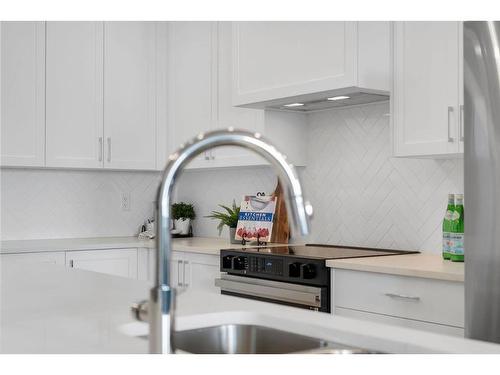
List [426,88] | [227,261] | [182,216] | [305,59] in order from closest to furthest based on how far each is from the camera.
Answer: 1. [426,88]
2. [305,59]
3. [227,261]
4. [182,216]

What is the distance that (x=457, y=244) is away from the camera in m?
3.19

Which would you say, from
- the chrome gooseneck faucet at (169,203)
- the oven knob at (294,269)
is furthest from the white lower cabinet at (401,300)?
the chrome gooseneck faucet at (169,203)

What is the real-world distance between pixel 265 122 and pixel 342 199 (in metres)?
0.61

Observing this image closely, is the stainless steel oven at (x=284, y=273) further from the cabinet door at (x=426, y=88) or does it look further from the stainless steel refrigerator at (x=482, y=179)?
the stainless steel refrigerator at (x=482, y=179)

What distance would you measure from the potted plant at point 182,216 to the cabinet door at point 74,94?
68 cm

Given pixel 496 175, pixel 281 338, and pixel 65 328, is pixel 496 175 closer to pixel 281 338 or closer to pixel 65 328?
pixel 281 338

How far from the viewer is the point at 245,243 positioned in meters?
4.27

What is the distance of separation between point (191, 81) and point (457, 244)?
84.8 inches

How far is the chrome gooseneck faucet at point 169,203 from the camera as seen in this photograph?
0.91 meters

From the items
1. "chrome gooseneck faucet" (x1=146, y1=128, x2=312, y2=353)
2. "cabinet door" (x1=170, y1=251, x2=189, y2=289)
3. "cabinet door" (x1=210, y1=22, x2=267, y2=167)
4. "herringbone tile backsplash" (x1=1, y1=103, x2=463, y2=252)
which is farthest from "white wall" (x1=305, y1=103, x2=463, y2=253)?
"chrome gooseneck faucet" (x1=146, y1=128, x2=312, y2=353)

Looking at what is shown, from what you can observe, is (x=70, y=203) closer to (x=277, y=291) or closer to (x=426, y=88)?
(x=277, y=291)

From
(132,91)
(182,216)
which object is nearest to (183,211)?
(182,216)

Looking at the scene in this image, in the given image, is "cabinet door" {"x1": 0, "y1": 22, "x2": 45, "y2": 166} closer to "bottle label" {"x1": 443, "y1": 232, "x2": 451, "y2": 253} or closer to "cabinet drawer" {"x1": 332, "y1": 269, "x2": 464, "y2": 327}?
"cabinet drawer" {"x1": 332, "y1": 269, "x2": 464, "y2": 327}
